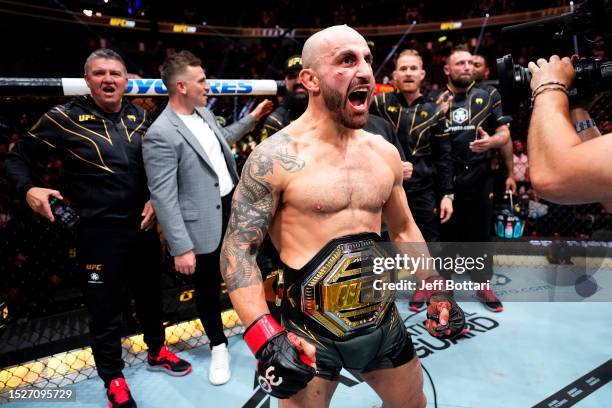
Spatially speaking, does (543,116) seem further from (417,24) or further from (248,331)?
(417,24)

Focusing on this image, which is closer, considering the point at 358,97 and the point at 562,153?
the point at 562,153

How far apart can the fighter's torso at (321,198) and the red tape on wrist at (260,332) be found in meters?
0.24

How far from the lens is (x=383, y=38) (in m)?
17.3

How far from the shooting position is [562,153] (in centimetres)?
115

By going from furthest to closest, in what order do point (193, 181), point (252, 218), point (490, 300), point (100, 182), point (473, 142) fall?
point (490, 300) → point (473, 142) → point (193, 181) → point (100, 182) → point (252, 218)

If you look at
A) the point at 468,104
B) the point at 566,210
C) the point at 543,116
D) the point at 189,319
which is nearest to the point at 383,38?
the point at 566,210

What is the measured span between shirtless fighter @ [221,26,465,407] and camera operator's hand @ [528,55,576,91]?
1.62ft

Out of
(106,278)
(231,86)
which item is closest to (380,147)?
Answer: (106,278)

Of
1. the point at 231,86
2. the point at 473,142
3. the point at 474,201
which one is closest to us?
the point at 231,86

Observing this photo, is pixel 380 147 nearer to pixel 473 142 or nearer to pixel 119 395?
pixel 119 395

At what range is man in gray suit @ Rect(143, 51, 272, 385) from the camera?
2.35m

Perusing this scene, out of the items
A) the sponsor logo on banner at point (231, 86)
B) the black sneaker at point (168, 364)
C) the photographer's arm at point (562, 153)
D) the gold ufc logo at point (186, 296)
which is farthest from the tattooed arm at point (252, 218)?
the gold ufc logo at point (186, 296)

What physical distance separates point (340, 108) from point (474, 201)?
2646 millimetres

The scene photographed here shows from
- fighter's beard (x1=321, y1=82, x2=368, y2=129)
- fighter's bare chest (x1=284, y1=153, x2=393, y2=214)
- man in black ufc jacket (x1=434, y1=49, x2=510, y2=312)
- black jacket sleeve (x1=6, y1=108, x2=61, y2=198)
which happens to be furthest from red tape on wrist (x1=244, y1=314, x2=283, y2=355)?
man in black ufc jacket (x1=434, y1=49, x2=510, y2=312)
